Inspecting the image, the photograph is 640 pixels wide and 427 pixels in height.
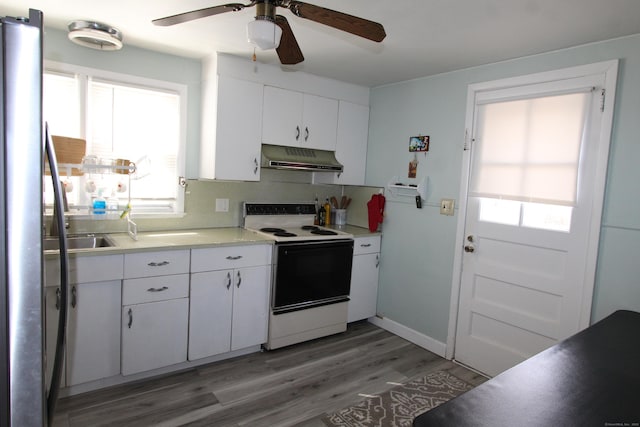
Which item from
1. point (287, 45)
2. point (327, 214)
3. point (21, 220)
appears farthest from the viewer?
point (327, 214)

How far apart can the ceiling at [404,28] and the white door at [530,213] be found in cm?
32

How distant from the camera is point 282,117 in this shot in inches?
131

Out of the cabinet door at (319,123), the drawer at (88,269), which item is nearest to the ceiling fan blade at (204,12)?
the drawer at (88,269)

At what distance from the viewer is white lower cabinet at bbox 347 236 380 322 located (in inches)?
142

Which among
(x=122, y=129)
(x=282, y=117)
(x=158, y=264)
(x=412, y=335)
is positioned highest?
(x=282, y=117)

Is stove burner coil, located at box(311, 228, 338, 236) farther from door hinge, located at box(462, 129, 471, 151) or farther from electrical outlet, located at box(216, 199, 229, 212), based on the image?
door hinge, located at box(462, 129, 471, 151)

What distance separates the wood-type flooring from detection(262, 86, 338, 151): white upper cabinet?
179 cm

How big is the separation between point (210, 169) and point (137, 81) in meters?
0.85

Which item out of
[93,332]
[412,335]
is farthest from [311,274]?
[93,332]

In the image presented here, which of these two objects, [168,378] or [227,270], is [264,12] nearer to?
[227,270]

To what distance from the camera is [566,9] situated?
1922 millimetres

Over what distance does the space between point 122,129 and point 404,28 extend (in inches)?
84.9

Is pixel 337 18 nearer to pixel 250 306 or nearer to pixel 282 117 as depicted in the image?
pixel 282 117

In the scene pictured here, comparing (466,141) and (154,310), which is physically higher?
(466,141)
